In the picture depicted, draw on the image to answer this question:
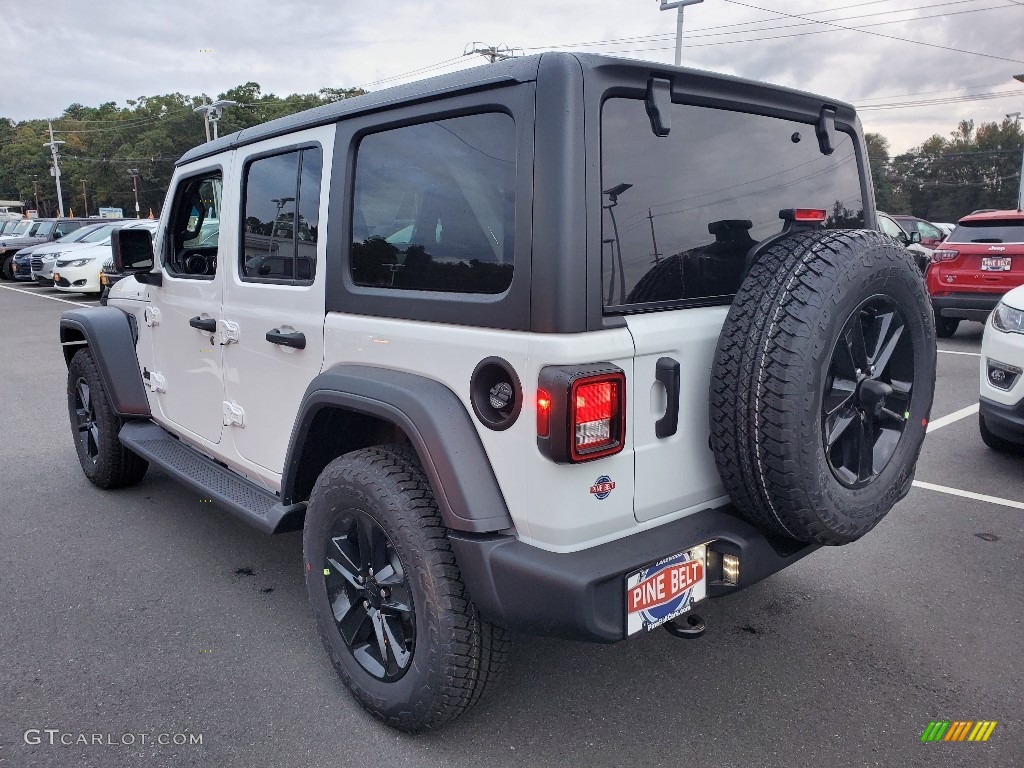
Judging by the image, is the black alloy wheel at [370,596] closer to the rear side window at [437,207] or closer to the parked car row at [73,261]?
the rear side window at [437,207]

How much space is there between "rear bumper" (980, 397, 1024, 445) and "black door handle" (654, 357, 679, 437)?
3.47 meters

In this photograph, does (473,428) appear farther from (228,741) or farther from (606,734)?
(228,741)

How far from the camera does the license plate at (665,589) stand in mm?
2113

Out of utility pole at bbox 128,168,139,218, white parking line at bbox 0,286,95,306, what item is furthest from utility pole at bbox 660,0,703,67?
utility pole at bbox 128,168,139,218

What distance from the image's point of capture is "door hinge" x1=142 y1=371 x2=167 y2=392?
13.5 feet

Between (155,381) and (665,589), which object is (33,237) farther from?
(665,589)

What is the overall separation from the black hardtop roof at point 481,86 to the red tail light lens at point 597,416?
2.70ft

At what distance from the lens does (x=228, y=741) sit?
2.48m

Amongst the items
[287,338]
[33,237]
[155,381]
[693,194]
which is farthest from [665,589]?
[33,237]

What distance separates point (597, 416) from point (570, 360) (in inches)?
7.1

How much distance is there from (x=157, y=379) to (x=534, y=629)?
9.51ft

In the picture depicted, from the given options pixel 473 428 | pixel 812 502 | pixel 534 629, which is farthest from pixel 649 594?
pixel 473 428

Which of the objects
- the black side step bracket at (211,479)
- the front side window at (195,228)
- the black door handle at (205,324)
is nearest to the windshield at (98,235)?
the black side step bracket at (211,479)

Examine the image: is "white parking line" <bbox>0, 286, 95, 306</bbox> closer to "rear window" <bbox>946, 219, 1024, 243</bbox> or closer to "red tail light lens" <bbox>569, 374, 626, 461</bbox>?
"rear window" <bbox>946, 219, 1024, 243</bbox>
